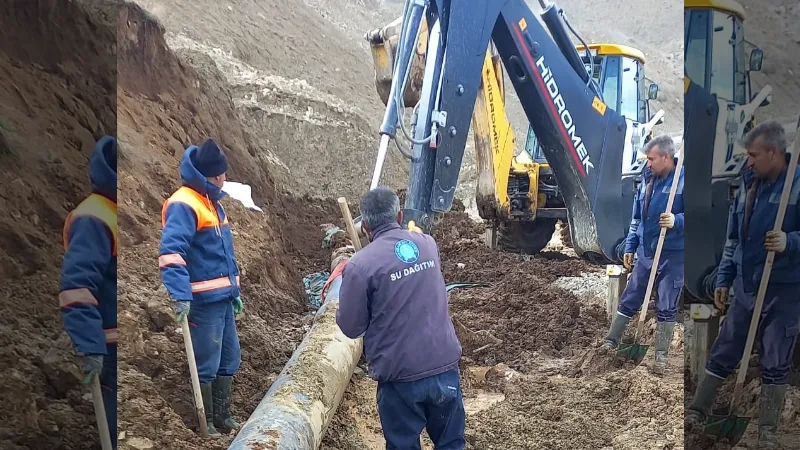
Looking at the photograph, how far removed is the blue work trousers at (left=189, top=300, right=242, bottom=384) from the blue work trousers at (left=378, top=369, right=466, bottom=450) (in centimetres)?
77

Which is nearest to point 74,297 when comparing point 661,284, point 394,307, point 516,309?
point 394,307

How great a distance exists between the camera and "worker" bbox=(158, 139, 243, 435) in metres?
2.58

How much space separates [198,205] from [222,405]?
2.97 ft

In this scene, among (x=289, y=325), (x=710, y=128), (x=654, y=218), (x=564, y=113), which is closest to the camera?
(x=710, y=128)

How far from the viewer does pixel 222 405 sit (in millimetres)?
2854

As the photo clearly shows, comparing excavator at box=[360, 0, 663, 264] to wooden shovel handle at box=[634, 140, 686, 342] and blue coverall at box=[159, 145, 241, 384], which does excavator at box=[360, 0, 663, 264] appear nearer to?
wooden shovel handle at box=[634, 140, 686, 342]

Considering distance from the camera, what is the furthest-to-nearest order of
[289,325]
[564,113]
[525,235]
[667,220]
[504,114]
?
1. [525,235]
2. [504,114]
3. [289,325]
4. [564,113]
5. [667,220]

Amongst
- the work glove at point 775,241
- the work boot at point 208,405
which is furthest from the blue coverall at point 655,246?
the work boot at point 208,405

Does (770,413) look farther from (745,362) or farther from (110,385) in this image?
(110,385)

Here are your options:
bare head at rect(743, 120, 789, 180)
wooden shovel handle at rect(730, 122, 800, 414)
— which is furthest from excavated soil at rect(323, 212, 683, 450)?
bare head at rect(743, 120, 789, 180)

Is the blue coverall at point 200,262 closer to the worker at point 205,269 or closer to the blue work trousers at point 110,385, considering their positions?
the worker at point 205,269

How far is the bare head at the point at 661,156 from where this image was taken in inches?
125

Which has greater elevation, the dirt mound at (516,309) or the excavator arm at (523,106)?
the excavator arm at (523,106)

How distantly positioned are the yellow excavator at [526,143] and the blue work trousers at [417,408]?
1.81 metres
